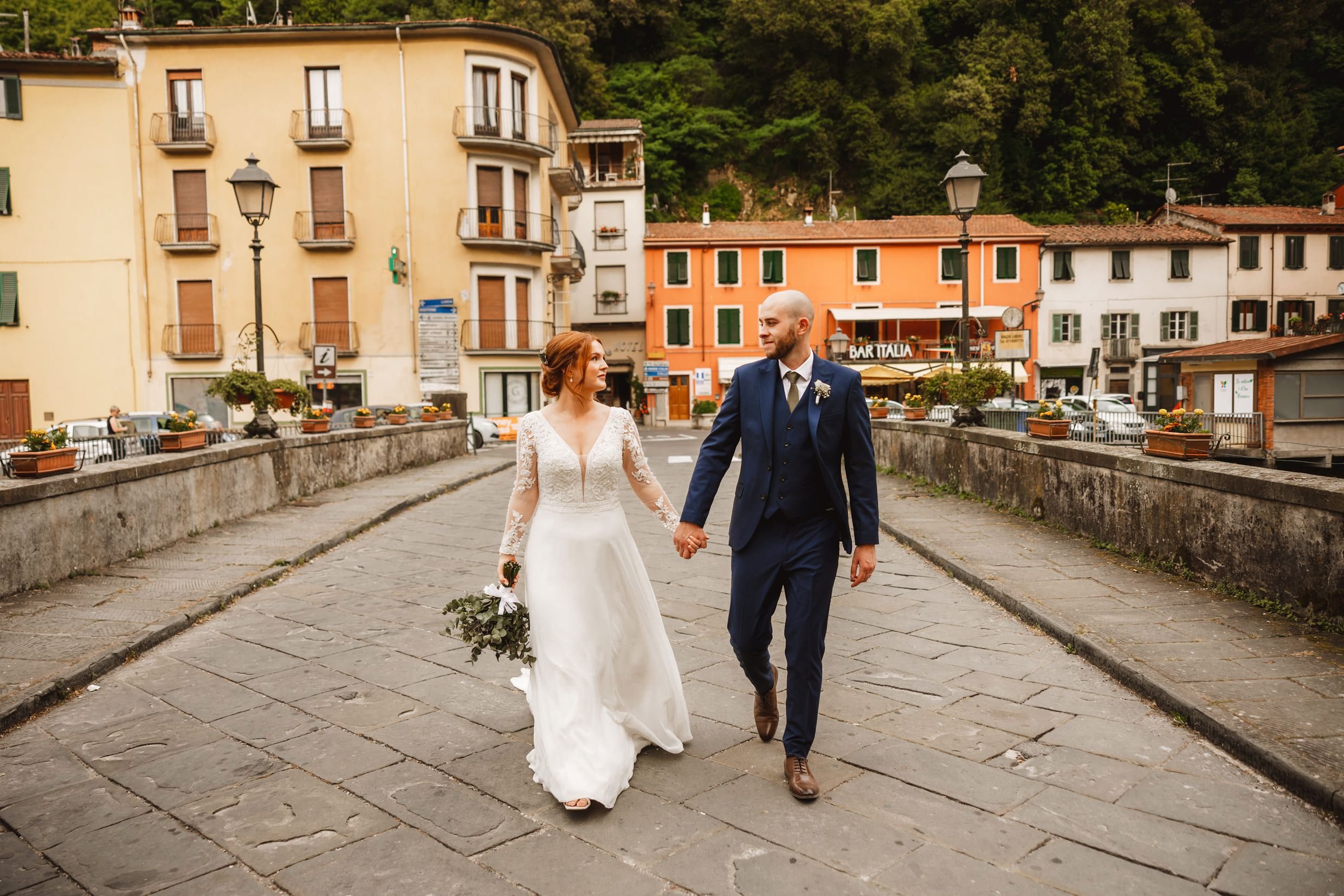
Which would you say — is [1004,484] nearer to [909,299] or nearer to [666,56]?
[909,299]

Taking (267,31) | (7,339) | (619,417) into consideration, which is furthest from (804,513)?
(7,339)

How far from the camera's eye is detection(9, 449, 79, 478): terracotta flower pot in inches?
254

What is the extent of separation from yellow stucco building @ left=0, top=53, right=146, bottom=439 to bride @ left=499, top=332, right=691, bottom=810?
2956cm

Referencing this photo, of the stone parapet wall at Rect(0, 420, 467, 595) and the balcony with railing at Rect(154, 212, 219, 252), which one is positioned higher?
the balcony with railing at Rect(154, 212, 219, 252)

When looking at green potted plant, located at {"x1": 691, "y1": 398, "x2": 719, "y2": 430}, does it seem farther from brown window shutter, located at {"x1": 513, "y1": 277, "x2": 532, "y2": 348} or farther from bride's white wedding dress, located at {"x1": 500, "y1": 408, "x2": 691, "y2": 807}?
bride's white wedding dress, located at {"x1": 500, "y1": 408, "x2": 691, "y2": 807}

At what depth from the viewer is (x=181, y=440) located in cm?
890

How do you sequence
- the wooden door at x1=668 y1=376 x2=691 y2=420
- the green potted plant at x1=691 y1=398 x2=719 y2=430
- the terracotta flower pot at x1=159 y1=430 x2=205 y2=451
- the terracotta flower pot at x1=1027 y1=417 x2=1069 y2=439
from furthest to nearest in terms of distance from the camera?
the wooden door at x1=668 y1=376 x2=691 y2=420 → the green potted plant at x1=691 y1=398 x2=719 y2=430 → the terracotta flower pot at x1=1027 y1=417 x2=1069 y2=439 → the terracotta flower pot at x1=159 y1=430 x2=205 y2=451

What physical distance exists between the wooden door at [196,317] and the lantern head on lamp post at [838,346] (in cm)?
2022

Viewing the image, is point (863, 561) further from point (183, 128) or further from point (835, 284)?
point (835, 284)

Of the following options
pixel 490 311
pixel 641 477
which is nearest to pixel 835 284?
pixel 490 311

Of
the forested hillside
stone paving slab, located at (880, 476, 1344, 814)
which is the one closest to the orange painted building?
the forested hillside

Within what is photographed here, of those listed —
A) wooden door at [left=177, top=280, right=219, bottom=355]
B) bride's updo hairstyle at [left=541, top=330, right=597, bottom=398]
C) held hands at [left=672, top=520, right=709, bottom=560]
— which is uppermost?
wooden door at [left=177, top=280, right=219, bottom=355]

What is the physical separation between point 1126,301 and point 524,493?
41.6m

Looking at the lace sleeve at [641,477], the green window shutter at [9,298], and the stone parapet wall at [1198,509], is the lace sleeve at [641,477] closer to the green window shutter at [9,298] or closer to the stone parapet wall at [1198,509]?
the stone parapet wall at [1198,509]
